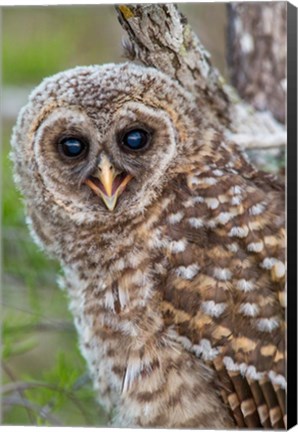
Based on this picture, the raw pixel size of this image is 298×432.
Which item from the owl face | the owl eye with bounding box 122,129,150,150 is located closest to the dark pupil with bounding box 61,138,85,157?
the owl face

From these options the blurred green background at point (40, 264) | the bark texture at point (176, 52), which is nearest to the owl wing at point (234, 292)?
the bark texture at point (176, 52)

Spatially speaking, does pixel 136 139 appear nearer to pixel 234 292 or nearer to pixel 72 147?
pixel 72 147

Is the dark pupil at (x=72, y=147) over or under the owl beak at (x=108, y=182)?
over

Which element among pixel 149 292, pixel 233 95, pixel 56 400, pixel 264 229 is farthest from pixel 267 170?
pixel 56 400

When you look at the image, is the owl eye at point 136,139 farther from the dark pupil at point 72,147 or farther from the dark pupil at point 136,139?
the dark pupil at point 72,147

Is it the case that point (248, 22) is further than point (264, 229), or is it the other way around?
point (248, 22)

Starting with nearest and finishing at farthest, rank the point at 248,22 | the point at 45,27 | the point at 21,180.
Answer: the point at 21,180
the point at 45,27
the point at 248,22

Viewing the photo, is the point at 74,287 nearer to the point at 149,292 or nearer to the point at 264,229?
the point at 149,292

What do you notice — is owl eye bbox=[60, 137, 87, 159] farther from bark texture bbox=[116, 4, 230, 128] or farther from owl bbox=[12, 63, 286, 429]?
bark texture bbox=[116, 4, 230, 128]
